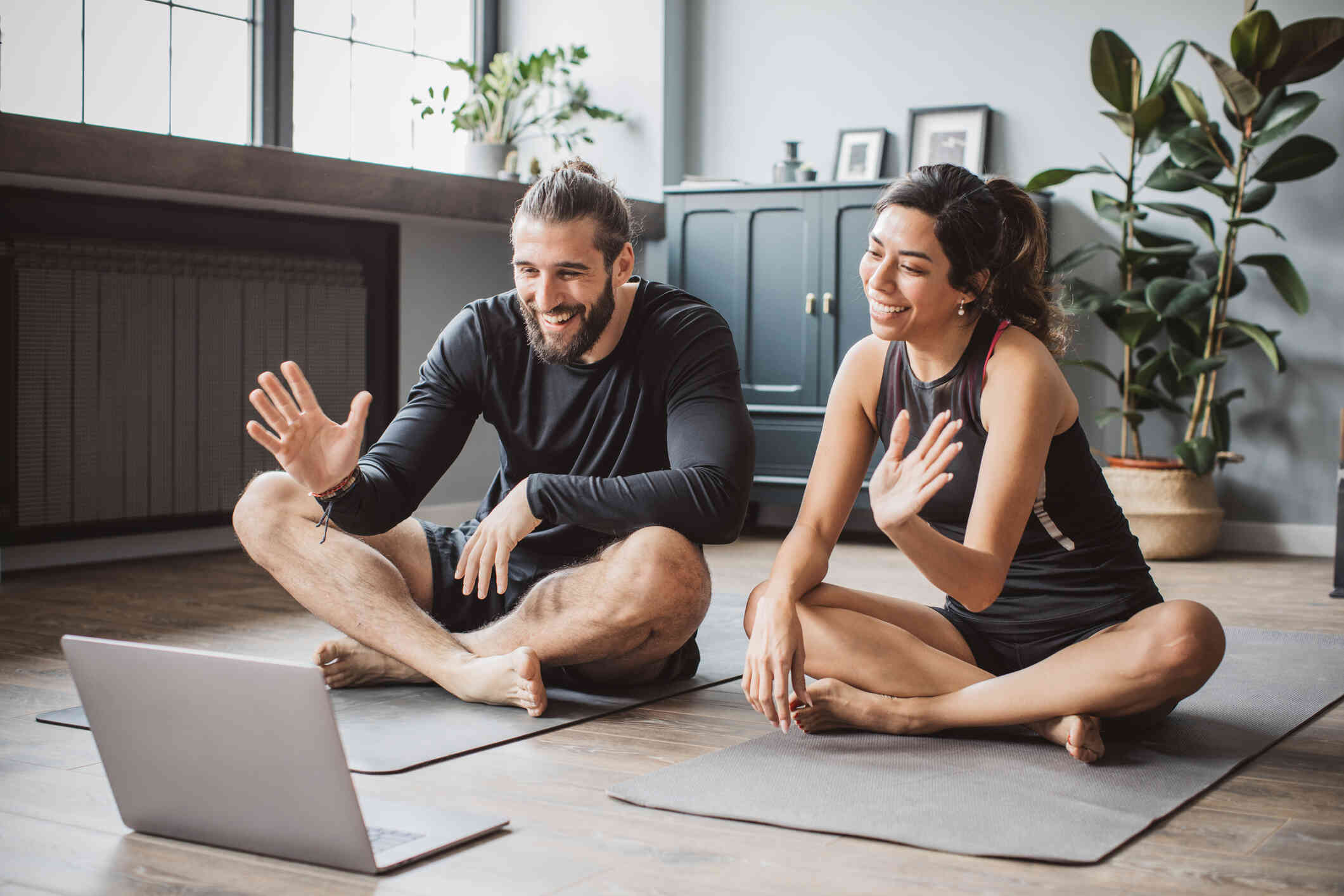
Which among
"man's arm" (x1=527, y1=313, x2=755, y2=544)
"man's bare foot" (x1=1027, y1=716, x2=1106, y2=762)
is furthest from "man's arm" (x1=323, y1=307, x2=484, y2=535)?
"man's bare foot" (x1=1027, y1=716, x2=1106, y2=762)

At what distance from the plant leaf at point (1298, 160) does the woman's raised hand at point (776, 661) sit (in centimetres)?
322

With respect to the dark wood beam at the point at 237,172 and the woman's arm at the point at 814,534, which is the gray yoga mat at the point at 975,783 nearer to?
the woman's arm at the point at 814,534

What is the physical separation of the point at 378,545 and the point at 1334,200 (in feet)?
12.1

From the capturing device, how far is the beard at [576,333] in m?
2.39

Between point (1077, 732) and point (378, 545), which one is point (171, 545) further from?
point (1077, 732)

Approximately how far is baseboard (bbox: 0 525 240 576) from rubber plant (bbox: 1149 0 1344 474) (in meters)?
3.16

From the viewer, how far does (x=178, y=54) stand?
4605 millimetres

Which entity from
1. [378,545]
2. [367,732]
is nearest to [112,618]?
[378,545]

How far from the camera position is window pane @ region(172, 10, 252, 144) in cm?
462

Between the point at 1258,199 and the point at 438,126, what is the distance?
9.85 ft

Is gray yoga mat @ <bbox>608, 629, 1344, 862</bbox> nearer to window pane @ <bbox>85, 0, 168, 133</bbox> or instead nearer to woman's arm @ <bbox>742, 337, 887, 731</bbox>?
woman's arm @ <bbox>742, 337, 887, 731</bbox>

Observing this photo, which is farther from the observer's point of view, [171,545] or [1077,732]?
[171,545]

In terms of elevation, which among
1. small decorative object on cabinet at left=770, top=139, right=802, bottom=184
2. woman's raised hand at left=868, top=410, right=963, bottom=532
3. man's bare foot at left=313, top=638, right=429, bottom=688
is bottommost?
man's bare foot at left=313, top=638, right=429, bottom=688

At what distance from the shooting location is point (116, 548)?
4.44 m
